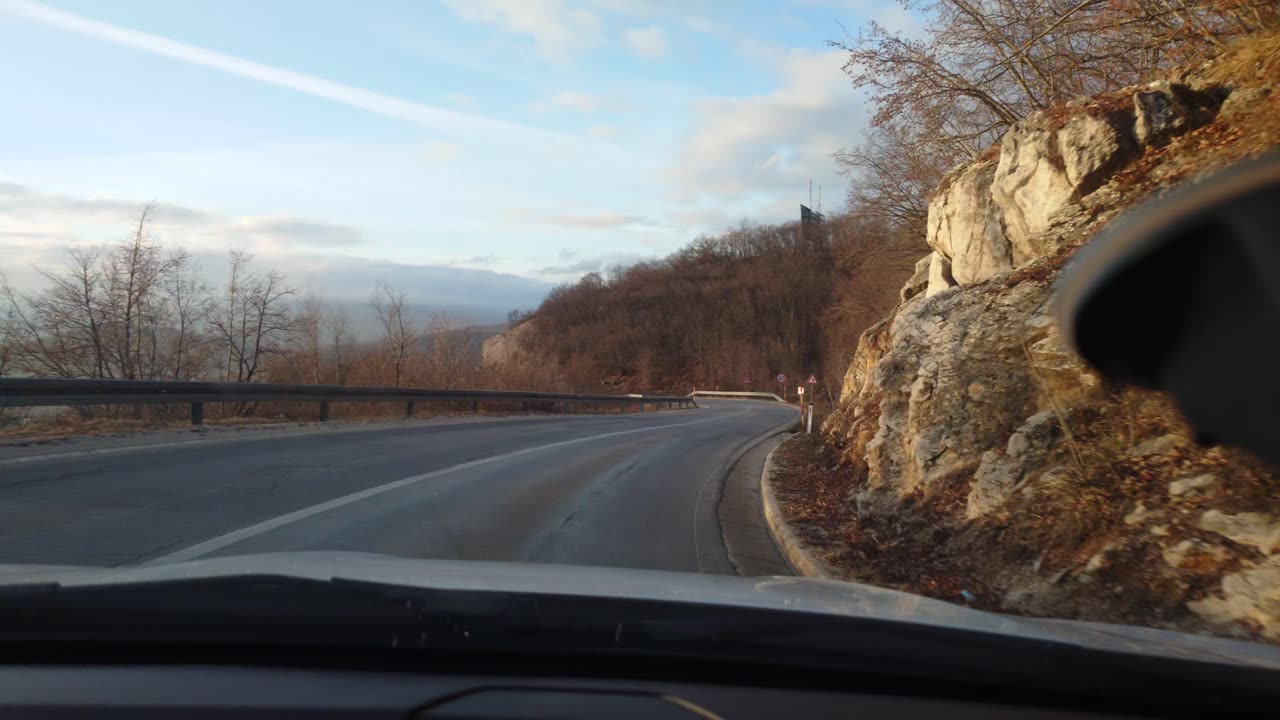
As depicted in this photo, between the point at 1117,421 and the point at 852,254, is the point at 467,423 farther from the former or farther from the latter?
the point at 852,254

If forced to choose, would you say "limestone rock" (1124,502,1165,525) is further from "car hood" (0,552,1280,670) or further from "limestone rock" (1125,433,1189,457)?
"car hood" (0,552,1280,670)

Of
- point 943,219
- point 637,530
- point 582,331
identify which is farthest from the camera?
point 582,331

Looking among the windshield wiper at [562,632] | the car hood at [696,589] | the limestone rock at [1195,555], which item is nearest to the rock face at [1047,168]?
the limestone rock at [1195,555]

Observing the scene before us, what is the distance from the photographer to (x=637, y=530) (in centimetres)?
847

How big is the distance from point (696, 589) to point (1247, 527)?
11.6ft

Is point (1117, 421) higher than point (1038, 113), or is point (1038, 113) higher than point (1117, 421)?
point (1038, 113)

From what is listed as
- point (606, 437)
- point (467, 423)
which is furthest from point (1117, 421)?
point (467, 423)

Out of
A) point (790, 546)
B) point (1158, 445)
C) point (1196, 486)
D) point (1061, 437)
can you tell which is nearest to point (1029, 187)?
point (1061, 437)

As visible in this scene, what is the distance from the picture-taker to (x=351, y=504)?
29.1 feet

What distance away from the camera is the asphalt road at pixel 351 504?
22.7 feet

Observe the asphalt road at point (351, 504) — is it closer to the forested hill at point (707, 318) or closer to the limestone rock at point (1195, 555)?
the limestone rock at point (1195, 555)

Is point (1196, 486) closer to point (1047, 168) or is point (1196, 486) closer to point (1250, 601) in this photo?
point (1250, 601)

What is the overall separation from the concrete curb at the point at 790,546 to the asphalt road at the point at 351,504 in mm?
657

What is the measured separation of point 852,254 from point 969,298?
26.1 meters
